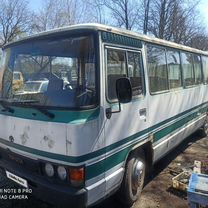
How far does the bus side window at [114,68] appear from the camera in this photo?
3463mm

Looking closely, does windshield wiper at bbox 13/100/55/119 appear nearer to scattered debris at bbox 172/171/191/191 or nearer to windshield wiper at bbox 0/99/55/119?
windshield wiper at bbox 0/99/55/119

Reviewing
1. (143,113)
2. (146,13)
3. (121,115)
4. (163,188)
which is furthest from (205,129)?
(146,13)

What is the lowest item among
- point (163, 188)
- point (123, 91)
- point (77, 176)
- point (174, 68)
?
point (163, 188)

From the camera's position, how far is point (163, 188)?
4.89 metres

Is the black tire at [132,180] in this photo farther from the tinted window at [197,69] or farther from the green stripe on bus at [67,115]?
the tinted window at [197,69]

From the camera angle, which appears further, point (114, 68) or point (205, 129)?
point (205, 129)

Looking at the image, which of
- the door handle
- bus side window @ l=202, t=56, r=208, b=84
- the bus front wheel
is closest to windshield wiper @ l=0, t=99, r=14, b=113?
the door handle

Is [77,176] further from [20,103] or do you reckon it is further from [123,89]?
[20,103]

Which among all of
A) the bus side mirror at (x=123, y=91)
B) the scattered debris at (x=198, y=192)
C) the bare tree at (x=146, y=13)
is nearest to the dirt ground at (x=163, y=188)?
the scattered debris at (x=198, y=192)

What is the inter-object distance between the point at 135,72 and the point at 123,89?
839 millimetres

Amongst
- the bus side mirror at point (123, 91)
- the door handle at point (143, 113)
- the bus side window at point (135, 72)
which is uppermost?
the bus side window at point (135, 72)

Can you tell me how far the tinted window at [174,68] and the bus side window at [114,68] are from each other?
184 centimetres

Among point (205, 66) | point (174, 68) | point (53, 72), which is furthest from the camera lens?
point (205, 66)

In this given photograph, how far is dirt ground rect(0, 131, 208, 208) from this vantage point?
4.31 meters
